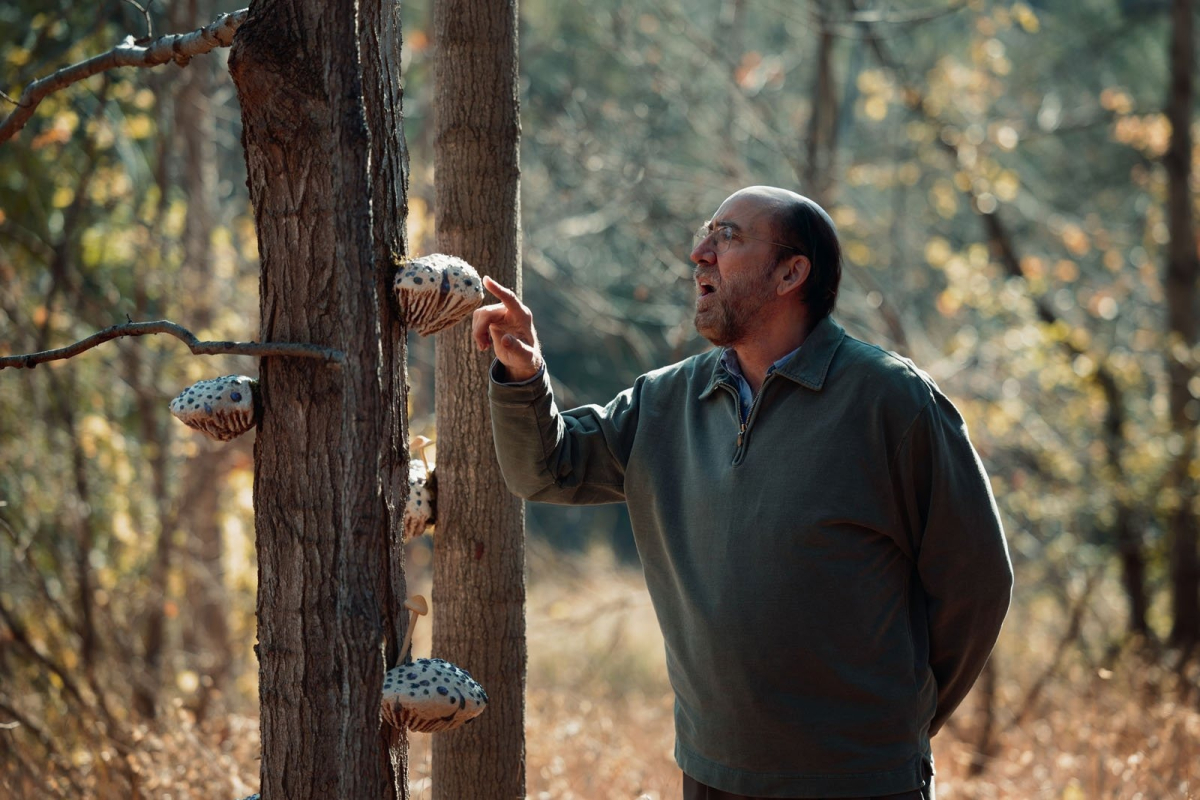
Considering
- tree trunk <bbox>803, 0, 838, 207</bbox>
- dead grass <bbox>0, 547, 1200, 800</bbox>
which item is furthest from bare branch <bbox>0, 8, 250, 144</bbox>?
tree trunk <bbox>803, 0, 838, 207</bbox>

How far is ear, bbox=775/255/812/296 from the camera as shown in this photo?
250cm

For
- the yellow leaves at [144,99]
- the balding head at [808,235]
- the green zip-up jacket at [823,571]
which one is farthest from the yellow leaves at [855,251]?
the green zip-up jacket at [823,571]

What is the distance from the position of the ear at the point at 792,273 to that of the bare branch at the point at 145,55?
1.17m

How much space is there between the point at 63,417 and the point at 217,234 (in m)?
1.62

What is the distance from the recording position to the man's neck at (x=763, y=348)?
2.48m

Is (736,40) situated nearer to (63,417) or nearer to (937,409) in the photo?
(63,417)

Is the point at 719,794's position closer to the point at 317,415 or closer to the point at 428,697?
the point at 428,697

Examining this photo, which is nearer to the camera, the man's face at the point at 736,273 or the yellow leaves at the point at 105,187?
the man's face at the point at 736,273

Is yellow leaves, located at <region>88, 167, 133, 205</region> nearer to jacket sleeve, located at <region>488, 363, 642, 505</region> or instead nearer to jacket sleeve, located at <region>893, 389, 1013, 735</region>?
jacket sleeve, located at <region>488, 363, 642, 505</region>

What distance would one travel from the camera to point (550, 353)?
519 inches

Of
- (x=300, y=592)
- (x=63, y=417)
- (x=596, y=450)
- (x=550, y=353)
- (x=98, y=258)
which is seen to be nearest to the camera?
(x=300, y=592)

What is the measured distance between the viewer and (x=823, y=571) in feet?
7.29

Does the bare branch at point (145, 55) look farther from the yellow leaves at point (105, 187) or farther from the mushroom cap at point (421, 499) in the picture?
the yellow leaves at point (105, 187)

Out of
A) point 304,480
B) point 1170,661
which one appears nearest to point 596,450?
point 304,480
